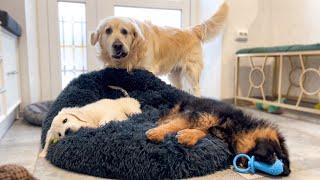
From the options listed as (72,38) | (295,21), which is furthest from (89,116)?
(295,21)

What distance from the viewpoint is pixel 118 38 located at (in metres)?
1.74

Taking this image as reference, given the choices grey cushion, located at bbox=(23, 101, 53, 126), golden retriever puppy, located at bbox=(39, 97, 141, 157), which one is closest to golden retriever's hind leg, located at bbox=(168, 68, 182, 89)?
golden retriever puppy, located at bbox=(39, 97, 141, 157)

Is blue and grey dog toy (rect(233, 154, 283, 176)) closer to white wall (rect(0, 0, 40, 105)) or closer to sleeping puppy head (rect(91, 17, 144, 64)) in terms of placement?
sleeping puppy head (rect(91, 17, 144, 64))

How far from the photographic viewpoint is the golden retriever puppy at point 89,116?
1.20 m

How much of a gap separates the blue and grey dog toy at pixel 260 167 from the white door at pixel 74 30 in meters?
2.00

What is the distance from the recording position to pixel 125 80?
1745 mm

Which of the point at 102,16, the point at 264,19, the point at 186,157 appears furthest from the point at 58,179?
the point at 264,19

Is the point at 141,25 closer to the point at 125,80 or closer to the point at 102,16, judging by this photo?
the point at 125,80

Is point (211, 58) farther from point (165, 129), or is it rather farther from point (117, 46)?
point (165, 129)

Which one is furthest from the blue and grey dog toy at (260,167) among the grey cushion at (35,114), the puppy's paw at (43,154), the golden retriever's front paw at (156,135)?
the grey cushion at (35,114)

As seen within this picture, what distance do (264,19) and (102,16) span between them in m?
1.61

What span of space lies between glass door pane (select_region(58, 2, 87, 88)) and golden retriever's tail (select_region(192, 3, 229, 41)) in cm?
111

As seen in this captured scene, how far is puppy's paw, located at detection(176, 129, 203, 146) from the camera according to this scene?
1058 millimetres

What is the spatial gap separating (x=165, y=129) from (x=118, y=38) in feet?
2.67
